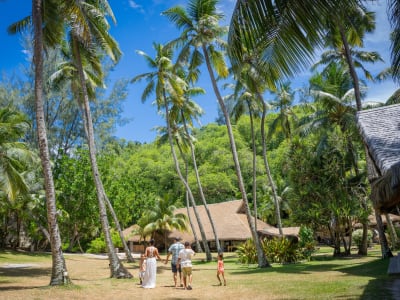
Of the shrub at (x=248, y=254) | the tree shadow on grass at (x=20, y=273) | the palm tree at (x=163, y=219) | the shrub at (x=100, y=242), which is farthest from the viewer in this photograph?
the shrub at (x=100, y=242)

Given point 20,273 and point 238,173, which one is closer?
point 20,273

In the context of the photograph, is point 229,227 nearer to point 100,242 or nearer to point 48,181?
point 100,242

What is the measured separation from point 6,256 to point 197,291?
2133 cm

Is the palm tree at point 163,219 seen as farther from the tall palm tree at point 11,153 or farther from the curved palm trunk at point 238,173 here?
the tall palm tree at point 11,153

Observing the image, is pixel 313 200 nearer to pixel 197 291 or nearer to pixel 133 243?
pixel 197 291

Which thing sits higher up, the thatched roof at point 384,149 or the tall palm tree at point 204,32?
the tall palm tree at point 204,32

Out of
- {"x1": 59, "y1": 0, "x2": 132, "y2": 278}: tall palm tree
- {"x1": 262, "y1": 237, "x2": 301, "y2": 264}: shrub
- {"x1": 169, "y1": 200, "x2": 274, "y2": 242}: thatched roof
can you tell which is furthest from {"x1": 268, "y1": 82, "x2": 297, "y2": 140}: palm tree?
{"x1": 59, "y1": 0, "x2": 132, "y2": 278}: tall palm tree

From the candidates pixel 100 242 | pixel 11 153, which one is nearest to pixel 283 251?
pixel 11 153

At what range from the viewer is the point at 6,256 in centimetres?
2769

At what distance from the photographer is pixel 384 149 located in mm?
7215

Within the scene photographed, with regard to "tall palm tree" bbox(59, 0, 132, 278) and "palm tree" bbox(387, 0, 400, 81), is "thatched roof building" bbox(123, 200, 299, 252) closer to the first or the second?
"tall palm tree" bbox(59, 0, 132, 278)

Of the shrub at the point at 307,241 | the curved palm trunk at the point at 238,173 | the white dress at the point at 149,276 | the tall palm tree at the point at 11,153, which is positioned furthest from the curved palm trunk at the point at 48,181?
the shrub at the point at 307,241

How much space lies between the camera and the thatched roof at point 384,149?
4.75 metres

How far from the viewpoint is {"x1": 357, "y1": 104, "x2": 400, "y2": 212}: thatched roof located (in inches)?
187
